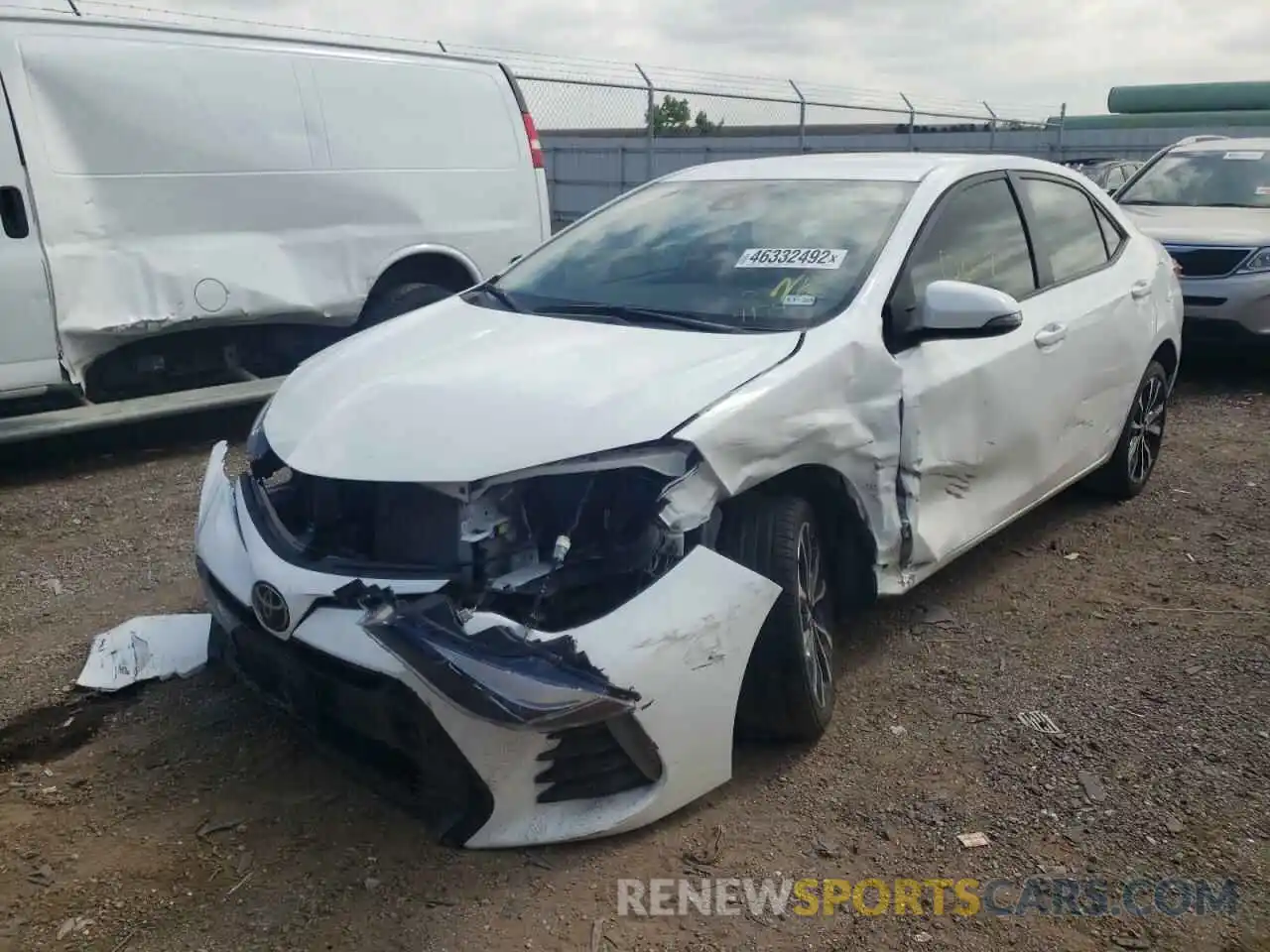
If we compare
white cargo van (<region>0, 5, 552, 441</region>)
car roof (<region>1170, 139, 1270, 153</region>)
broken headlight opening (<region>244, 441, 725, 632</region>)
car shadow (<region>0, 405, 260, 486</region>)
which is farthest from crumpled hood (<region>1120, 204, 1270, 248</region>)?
broken headlight opening (<region>244, 441, 725, 632</region>)

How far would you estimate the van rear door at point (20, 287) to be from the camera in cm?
532

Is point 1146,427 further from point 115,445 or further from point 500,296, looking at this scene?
point 115,445

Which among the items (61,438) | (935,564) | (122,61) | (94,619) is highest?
(122,61)

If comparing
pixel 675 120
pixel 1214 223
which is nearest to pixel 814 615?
pixel 1214 223

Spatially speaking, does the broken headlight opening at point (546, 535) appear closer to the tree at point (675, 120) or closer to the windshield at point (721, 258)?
the windshield at point (721, 258)

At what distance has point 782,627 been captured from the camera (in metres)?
2.96

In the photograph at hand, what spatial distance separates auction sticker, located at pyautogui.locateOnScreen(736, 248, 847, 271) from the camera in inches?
143

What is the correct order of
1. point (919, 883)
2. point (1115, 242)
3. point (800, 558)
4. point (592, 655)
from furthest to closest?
point (1115, 242) → point (800, 558) → point (919, 883) → point (592, 655)

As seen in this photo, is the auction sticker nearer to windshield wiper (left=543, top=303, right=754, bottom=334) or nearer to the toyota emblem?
windshield wiper (left=543, top=303, right=754, bottom=334)

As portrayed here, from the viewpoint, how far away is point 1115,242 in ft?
17.1

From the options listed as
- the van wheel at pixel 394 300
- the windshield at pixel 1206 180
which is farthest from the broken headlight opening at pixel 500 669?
the windshield at pixel 1206 180

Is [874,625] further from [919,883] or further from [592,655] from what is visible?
[592,655]

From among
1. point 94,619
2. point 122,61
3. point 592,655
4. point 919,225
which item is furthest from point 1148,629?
point 122,61

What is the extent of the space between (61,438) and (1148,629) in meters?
5.50
